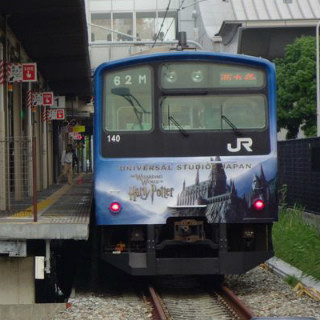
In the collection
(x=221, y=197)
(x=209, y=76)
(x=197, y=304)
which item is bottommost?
(x=197, y=304)

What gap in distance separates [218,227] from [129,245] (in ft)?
4.02

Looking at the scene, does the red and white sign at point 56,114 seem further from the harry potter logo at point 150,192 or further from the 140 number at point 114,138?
the harry potter logo at point 150,192

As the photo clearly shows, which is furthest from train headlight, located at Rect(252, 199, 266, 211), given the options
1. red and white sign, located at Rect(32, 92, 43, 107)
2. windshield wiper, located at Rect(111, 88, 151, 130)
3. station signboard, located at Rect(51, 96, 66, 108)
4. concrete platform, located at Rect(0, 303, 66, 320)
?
station signboard, located at Rect(51, 96, 66, 108)

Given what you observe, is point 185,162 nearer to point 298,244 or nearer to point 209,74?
point 209,74

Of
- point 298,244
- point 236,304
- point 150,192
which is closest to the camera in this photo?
point 236,304

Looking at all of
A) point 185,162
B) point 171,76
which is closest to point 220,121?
point 185,162

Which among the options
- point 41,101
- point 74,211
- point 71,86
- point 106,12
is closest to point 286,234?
point 74,211

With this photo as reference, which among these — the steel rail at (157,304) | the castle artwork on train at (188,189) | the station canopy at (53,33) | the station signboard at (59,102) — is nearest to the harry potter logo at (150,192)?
the castle artwork on train at (188,189)

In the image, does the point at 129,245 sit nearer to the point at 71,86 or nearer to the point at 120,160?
the point at 120,160

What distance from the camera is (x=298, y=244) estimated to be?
41.9 feet

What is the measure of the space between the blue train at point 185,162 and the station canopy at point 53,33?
13.5 feet

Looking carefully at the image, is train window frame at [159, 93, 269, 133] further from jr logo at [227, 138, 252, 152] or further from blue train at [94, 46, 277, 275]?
jr logo at [227, 138, 252, 152]

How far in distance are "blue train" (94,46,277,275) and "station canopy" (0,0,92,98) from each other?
13.5 ft

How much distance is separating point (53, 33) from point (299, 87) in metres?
20.4
